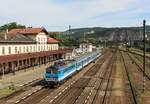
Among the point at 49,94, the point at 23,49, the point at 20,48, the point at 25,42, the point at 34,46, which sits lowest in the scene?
the point at 49,94

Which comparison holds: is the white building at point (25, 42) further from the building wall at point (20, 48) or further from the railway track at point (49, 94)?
the railway track at point (49, 94)

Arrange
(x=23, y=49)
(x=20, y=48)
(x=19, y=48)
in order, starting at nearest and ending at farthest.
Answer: (x=19, y=48) → (x=20, y=48) → (x=23, y=49)

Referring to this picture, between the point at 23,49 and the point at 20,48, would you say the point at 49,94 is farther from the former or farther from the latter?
the point at 23,49

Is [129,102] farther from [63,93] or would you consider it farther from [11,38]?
[11,38]

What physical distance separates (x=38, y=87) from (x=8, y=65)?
20.1 meters

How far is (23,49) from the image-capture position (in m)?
70.5

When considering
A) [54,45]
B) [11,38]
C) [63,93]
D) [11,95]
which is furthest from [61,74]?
[54,45]

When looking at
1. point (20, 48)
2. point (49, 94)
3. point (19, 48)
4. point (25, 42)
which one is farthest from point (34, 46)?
point (49, 94)

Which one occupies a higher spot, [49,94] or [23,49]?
[23,49]

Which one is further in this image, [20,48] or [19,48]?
[20,48]

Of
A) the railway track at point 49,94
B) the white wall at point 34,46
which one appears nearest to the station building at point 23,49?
the white wall at point 34,46

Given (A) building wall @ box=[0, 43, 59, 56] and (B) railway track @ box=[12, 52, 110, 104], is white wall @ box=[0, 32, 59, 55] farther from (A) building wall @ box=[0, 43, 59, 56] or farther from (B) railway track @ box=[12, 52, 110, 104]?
(B) railway track @ box=[12, 52, 110, 104]

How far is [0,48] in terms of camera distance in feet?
188

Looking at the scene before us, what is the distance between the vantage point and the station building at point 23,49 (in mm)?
57031
